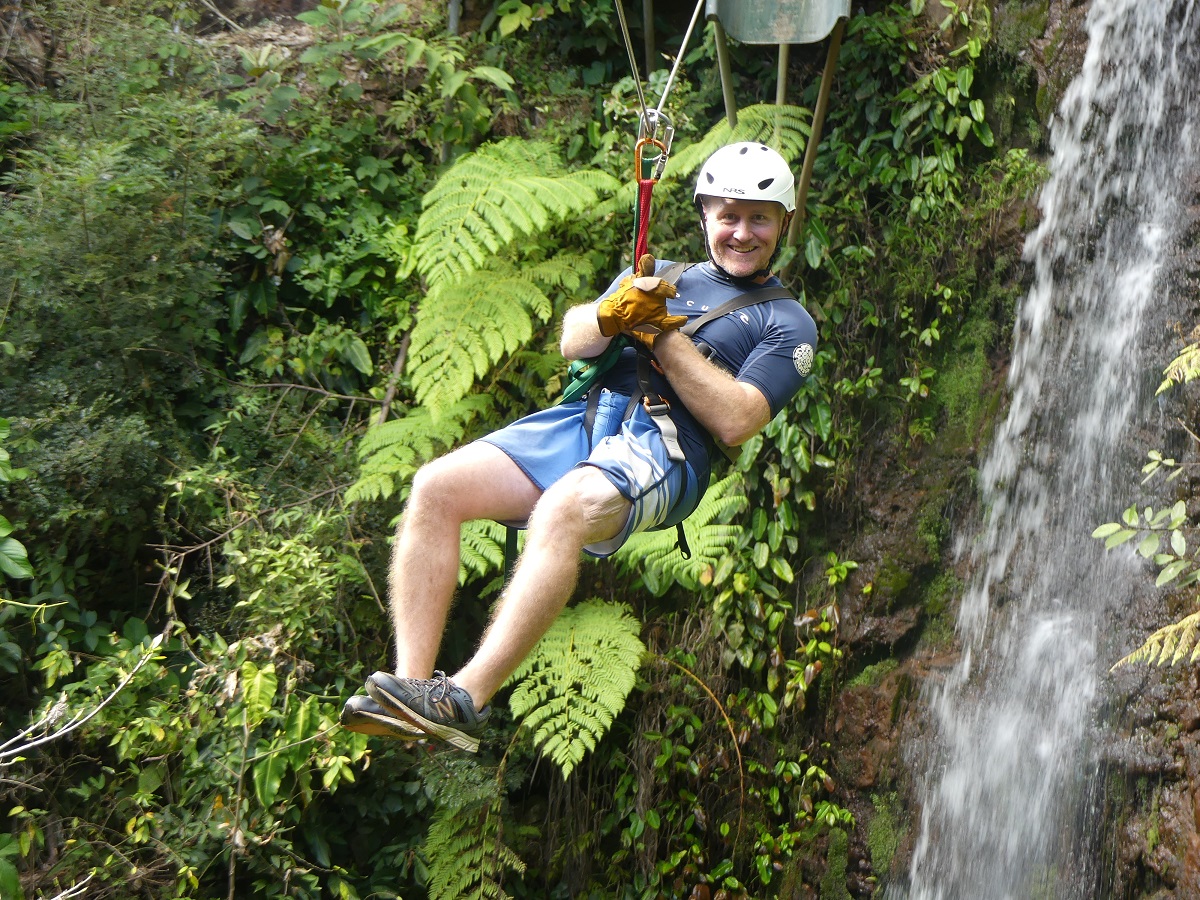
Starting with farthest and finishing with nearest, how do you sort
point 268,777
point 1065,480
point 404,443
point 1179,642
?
point 404,443 → point 1065,480 → point 268,777 → point 1179,642

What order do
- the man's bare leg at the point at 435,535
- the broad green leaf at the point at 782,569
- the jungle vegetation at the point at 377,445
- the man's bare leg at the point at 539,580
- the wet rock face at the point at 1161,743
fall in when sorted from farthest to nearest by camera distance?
the broad green leaf at the point at 782,569 < the jungle vegetation at the point at 377,445 < the wet rock face at the point at 1161,743 < the man's bare leg at the point at 435,535 < the man's bare leg at the point at 539,580

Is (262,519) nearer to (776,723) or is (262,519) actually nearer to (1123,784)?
(776,723)

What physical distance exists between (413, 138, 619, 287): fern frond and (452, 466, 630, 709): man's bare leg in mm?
2497

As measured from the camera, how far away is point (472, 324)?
17.6ft

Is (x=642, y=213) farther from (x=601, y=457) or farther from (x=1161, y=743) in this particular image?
(x=1161, y=743)

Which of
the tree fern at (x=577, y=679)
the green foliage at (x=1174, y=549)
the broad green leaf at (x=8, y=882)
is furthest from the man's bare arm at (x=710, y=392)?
the broad green leaf at (x=8, y=882)

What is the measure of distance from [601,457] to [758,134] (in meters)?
2.98

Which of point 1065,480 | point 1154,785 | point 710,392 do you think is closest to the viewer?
point 710,392

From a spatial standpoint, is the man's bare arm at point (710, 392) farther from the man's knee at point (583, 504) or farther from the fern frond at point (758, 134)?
the fern frond at point (758, 134)

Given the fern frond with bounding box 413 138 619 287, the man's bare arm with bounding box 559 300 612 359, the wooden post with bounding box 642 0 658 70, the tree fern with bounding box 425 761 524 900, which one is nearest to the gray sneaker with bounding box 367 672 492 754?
the man's bare arm with bounding box 559 300 612 359

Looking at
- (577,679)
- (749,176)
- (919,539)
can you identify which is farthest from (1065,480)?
(749,176)

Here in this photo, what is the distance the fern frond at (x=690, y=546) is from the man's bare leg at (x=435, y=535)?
198 cm

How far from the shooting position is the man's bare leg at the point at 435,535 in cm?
308

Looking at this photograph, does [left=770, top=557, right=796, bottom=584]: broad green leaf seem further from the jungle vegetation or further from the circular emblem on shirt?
the circular emblem on shirt
